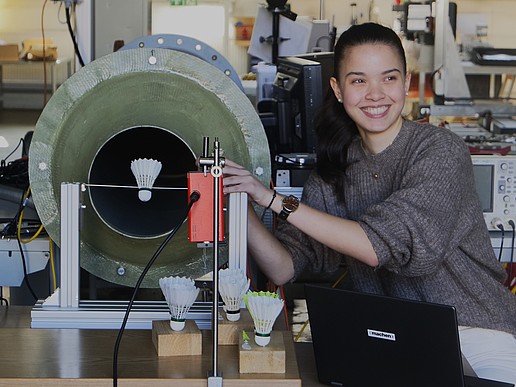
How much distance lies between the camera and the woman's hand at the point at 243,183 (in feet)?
5.93

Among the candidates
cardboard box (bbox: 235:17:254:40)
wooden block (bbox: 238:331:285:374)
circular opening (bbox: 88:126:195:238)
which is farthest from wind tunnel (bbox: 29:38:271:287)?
cardboard box (bbox: 235:17:254:40)

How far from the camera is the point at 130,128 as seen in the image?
2.01 meters

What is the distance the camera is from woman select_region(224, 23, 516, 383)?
6.07ft

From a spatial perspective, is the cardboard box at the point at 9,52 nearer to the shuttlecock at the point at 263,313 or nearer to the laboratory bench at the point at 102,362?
the laboratory bench at the point at 102,362

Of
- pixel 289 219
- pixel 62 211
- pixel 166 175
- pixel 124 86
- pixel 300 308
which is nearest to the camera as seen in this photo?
pixel 62 211

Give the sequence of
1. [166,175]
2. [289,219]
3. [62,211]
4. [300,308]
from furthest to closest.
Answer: [300,308], [166,175], [289,219], [62,211]

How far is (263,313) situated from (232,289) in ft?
0.35

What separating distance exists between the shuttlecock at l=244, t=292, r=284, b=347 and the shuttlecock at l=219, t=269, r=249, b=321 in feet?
0.18

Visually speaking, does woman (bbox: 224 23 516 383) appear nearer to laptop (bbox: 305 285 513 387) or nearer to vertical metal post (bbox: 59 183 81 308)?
laptop (bbox: 305 285 513 387)

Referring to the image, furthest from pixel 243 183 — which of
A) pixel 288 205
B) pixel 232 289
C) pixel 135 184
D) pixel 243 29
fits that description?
pixel 243 29

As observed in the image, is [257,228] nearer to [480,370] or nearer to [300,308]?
[480,370]

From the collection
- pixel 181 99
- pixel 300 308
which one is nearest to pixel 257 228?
pixel 181 99

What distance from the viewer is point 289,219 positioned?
6.14ft

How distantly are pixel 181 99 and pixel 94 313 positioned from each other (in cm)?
52
